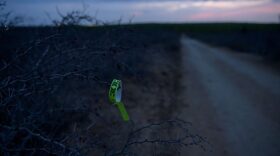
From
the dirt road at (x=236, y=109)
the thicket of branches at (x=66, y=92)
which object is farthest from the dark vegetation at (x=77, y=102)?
the dirt road at (x=236, y=109)

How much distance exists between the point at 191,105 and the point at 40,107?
12.5ft

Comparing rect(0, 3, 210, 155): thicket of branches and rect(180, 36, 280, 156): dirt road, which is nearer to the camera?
rect(0, 3, 210, 155): thicket of branches

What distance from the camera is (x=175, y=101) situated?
7.76 meters

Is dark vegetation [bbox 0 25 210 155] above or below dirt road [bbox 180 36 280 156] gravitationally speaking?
above

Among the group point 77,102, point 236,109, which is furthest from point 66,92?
point 236,109

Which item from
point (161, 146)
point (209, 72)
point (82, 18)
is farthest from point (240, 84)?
point (82, 18)

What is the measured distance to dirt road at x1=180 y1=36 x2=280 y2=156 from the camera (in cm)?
506

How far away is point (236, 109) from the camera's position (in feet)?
22.7

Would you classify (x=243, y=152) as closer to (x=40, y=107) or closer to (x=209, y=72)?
(x=40, y=107)

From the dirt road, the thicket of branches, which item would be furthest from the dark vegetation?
the dirt road

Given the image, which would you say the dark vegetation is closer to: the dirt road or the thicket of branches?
the thicket of branches

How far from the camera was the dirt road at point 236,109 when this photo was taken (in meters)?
5.06

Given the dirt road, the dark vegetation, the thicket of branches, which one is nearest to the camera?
the dark vegetation

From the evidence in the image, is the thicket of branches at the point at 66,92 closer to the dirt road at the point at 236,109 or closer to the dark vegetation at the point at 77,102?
the dark vegetation at the point at 77,102
